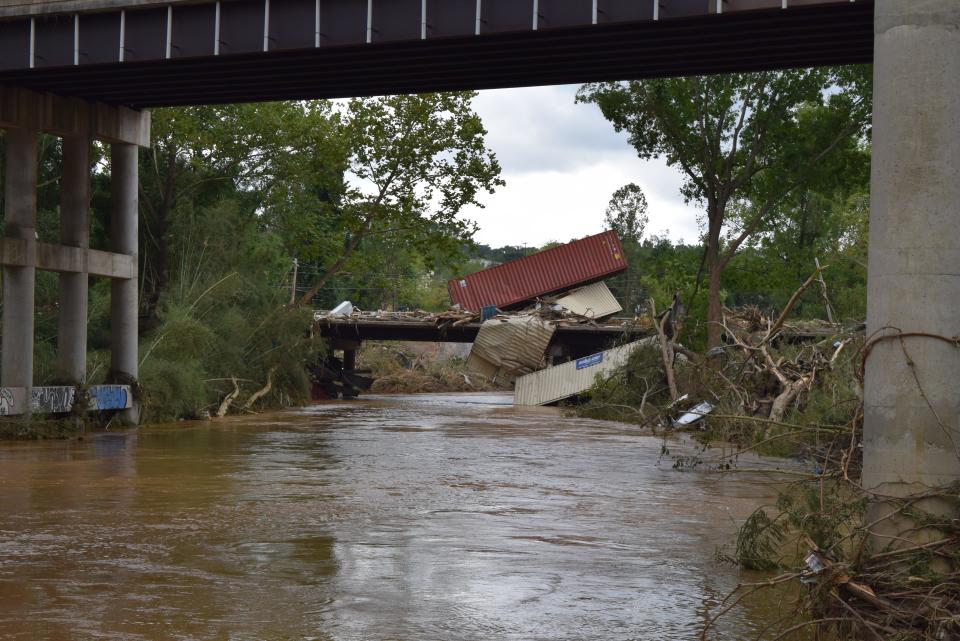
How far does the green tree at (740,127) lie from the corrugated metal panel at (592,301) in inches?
633

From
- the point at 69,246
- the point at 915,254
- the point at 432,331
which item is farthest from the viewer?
the point at 432,331

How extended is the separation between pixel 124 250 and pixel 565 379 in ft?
55.9

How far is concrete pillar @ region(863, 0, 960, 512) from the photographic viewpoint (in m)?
7.44

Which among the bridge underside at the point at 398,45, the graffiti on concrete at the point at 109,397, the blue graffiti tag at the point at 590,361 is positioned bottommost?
the graffiti on concrete at the point at 109,397

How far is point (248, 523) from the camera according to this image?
12258 mm

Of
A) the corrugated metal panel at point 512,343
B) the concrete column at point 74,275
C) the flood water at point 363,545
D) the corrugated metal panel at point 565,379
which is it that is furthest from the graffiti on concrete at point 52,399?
the corrugated metal panel at point 512,343

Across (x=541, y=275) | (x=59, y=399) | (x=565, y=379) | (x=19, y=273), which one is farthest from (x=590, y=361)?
(x=19, y=273)

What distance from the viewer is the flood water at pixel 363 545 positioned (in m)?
7.93

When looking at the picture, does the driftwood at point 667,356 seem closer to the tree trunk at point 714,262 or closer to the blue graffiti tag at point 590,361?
the tree trunk at point 714,262

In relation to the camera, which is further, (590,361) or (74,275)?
(590,361)

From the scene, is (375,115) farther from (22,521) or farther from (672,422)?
(22,521)

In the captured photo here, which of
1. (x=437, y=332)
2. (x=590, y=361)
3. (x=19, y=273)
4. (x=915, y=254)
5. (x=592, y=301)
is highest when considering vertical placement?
(x=592, y=301)

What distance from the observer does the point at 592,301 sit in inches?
2147

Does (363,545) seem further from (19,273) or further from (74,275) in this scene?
(74,275)
